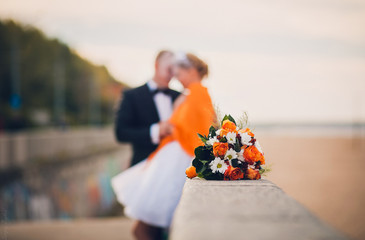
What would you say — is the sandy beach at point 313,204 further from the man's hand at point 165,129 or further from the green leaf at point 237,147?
the man's hand at point 165,129

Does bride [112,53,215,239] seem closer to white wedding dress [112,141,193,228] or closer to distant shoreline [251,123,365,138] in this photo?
white wedding dress [112,141,193,228]

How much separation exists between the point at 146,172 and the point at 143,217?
1.28ft

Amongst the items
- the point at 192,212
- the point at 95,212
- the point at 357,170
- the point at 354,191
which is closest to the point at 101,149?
the point at 95,212

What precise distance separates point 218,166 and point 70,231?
610 centimetres

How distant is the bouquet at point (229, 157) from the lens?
2.68m

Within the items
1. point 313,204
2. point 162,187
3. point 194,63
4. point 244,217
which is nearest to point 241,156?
point 244,217

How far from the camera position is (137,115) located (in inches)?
186

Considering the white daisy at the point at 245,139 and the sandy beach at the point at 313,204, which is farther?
the sandy beach at the point at 313,204

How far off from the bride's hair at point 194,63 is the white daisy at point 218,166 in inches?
69.1

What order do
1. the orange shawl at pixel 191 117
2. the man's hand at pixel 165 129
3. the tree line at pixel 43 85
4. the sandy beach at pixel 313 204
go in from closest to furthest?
the orange shawl at pixel 191 117 < the man's hand at pixel 165 129 < the sandy beach at pixel 313 204 < the tree line at pixel 43 85

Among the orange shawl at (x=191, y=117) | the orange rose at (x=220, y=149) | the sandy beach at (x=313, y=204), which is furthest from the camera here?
the sandy beach at (x=313, y=204)

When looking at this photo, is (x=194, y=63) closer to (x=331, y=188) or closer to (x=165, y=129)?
(x=165, y=129)

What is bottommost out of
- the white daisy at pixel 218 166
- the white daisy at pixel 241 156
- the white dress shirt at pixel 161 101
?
the white daisy at pixel 218 166

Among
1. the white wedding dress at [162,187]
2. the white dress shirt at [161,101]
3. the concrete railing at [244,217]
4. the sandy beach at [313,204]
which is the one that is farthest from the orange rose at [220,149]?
the white dress shirt at [161,101]
